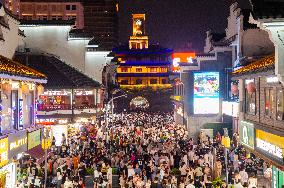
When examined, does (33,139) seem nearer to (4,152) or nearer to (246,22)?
(4,152)

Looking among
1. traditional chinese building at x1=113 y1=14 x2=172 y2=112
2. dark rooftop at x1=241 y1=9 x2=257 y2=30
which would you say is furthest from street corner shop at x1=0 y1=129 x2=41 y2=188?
traditional chinese building at x1=113 y1=14 x2=172 y2=112

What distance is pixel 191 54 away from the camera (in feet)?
288

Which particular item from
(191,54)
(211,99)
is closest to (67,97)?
(211,99)

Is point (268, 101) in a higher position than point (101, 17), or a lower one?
lower

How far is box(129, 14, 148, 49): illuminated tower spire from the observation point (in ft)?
445

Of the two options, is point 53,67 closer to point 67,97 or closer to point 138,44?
point 67,97

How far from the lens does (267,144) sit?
17.2 meters

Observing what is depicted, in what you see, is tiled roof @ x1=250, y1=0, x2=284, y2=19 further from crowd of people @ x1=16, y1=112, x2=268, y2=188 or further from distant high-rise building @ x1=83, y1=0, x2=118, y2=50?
distant high-rise building @ x1=83, y1=0, x2=118, y2=50

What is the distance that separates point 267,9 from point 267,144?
5835mm

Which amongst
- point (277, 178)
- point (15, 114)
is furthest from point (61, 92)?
point (277, 178)

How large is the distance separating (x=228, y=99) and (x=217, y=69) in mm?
3695

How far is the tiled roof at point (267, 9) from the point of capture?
13508 millimetres

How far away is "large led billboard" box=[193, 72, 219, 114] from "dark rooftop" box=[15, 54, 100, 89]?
10.3 m

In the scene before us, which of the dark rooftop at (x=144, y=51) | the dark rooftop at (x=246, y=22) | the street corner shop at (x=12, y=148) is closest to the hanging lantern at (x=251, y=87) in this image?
the street corner shop at (x=12, y=148)
